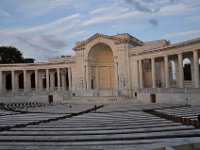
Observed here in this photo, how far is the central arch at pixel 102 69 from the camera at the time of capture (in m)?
58.0

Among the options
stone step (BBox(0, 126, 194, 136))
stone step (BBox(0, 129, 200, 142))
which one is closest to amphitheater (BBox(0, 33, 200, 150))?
stone step (BBox(0, 126, 194, 136))

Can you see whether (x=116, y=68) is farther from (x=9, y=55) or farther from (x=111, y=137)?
(x=111, y=137)

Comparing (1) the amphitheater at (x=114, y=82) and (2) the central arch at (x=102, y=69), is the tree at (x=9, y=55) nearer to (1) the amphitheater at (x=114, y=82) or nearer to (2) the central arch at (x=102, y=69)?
(1) the amphitheater at (x=114, y=82)

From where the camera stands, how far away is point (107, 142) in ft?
42.9

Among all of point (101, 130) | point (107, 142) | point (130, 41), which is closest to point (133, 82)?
point (130, 41)

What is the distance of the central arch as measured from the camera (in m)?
58.0

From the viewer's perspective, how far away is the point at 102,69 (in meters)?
58.9

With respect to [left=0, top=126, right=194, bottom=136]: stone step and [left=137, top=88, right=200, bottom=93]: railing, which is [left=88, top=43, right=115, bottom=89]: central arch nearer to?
[left=137, top=88, right=200, bottom=93]: railing

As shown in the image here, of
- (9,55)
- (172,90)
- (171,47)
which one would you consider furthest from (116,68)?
(9,55)

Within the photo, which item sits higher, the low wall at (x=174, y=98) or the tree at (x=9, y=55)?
the tree at (x=9, y=55)

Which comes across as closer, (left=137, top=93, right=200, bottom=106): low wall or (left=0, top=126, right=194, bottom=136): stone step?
(left=0, top=126, right=194, bottom=136): stone step

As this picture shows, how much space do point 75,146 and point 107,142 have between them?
1.52 m

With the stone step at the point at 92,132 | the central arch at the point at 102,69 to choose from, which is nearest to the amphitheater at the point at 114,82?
the central arch at the point at 102,69

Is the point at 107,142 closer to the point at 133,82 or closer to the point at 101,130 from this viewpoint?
the point at 101,130
